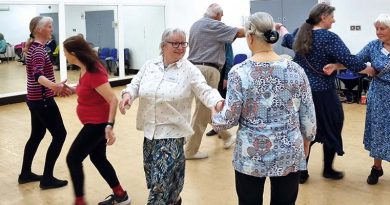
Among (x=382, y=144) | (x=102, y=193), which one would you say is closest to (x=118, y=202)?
(x=102, y=193)

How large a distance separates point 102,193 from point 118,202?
0.37 m

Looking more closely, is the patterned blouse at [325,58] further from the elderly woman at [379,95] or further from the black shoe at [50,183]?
the black shoe at [50,183]

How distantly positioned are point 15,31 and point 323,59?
8019 mm

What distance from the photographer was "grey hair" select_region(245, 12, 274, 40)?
6.74ft

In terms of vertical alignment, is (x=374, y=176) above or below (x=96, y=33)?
below

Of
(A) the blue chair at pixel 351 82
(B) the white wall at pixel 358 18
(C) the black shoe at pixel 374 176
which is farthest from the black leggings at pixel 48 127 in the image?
(B) the white wall at pixel 358 18

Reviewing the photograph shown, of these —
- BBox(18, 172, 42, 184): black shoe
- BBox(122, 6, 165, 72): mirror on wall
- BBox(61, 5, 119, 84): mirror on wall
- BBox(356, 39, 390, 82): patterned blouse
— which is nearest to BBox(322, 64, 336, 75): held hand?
BBox(356, 39, 390, 82): patterned blouse

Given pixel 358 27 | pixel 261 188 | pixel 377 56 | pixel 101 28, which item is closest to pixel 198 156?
pixel 377 56

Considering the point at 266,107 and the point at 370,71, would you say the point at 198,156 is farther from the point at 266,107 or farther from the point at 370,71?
the point at 266,107

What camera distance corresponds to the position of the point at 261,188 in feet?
7.29

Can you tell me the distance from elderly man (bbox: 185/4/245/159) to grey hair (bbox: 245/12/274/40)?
93.5 inches

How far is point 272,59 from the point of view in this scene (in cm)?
208

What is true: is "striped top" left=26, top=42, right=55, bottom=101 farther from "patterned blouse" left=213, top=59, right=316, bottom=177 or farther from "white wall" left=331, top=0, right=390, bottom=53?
"white wall" left=331, top=0, right=390, bottom=53

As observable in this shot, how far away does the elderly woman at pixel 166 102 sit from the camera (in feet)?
8.78
